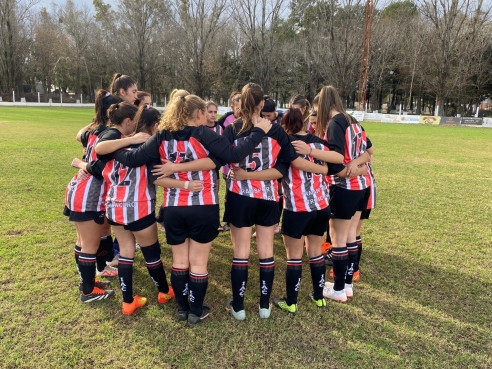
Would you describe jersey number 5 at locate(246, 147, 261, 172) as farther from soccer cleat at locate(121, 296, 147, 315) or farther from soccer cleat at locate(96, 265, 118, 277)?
soccer cleat at locate(96, 265, 118, 277)

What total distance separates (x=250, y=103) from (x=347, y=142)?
43.6 inches

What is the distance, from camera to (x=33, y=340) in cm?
274

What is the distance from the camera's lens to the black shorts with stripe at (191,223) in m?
2.73

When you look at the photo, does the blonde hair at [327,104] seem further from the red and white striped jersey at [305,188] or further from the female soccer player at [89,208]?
the female soccer player at [89,208]

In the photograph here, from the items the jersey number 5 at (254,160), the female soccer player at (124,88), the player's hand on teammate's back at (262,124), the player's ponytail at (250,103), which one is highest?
the female soccer player at (124,88)

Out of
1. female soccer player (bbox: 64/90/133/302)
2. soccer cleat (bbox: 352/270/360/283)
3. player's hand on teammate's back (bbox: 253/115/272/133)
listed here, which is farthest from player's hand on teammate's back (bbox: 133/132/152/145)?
soccer cleat (bbox: 352/270/360/283)

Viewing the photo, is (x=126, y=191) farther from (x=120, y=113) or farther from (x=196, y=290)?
(x=196, y=290)

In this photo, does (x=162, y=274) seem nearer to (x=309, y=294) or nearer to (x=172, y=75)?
(x=309, y=294)

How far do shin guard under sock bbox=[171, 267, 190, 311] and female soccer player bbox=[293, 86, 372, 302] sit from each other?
4.80 feet

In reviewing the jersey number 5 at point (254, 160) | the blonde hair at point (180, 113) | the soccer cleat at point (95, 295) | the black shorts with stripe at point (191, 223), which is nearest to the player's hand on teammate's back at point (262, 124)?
the jersey number 5 at point (254, 160)

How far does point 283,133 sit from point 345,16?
4208 cm

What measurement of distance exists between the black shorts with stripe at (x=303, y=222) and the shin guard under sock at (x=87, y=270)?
1.87 metres

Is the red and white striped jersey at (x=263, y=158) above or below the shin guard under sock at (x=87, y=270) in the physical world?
above

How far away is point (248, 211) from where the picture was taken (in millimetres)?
2877
